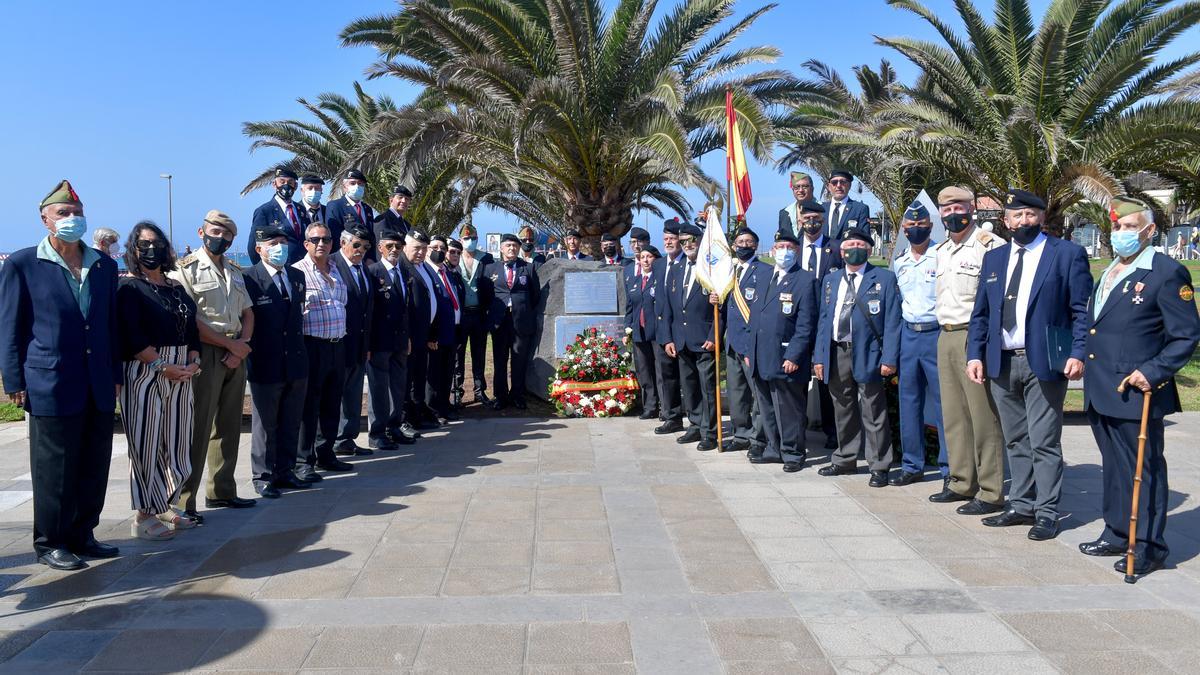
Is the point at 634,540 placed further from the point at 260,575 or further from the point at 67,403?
the point at 67,403

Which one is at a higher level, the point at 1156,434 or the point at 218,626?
the point at 1156,434

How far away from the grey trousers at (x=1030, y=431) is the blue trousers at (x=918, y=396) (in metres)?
0.77

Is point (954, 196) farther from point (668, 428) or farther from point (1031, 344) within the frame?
point (668, 428)

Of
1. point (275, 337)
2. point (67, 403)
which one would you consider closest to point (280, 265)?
point (275, 337)

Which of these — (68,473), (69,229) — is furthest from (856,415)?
(69,229)

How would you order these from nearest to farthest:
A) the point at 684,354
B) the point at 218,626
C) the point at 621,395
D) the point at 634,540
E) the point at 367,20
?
the point at 218,626, the point at 634,540, the point at 684,354, the point at 621,395, the point at 367,20

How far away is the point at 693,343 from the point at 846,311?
2038 mm

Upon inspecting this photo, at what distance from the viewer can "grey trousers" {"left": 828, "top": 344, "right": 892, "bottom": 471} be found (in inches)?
289

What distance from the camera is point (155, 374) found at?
227 inches

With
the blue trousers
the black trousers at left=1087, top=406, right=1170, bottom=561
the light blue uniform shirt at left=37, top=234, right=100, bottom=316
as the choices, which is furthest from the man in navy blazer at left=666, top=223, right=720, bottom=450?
the light blue uniform shirt at left=37, top=234, right=100, bottom=316

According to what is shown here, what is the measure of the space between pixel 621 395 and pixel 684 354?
162 centimetres

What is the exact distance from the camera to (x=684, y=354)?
937 cm

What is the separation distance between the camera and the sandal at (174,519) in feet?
19.5

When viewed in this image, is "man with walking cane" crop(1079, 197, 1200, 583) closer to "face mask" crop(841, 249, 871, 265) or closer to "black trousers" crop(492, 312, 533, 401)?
"face mask" crop(841, 249, 871, 265)
